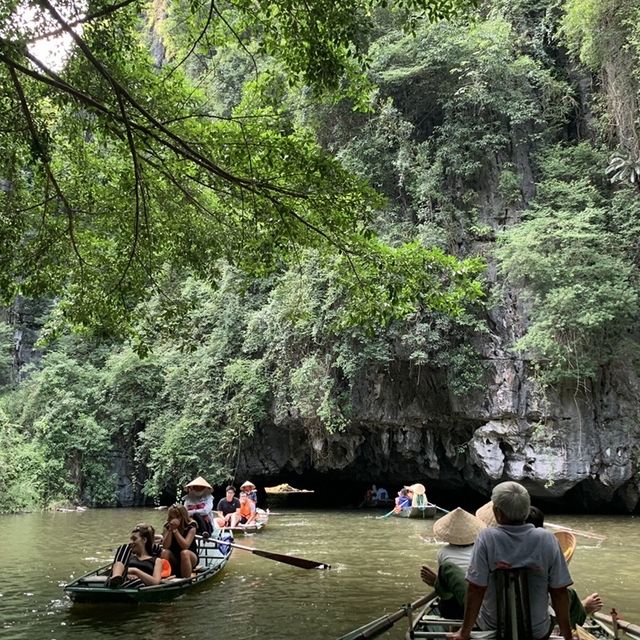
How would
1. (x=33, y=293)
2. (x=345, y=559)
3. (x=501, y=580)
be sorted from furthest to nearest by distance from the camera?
(x=345, y=559), (x=33, y=293), (x=501, y=580)

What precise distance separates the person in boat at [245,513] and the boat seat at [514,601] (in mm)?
10252

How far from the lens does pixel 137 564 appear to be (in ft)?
21.2

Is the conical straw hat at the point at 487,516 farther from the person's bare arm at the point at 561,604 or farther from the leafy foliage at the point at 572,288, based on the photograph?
the leafy foliage at the point at 572,288

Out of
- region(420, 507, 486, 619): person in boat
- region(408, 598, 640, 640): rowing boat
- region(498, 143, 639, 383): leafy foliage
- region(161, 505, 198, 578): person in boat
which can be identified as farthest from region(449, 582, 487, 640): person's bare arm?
region(498, 143, 639, 383): leafy foliage

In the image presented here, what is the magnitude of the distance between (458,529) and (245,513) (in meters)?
9.75

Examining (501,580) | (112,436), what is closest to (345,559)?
(501,580)

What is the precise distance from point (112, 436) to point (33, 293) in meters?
15.8

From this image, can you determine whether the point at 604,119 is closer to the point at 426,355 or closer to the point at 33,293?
the point at 426,355

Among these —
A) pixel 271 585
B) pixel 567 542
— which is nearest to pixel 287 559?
pixel 271 585

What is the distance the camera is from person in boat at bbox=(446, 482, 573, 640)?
2695mm

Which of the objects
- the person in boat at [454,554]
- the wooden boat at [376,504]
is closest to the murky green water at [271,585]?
the person in boat at [454,554]

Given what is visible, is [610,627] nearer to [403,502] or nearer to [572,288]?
[572,288]

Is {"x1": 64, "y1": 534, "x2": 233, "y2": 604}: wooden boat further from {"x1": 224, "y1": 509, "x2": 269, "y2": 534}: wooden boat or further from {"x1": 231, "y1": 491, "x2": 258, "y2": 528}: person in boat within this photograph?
{"x1": 231, "y1": 491, "x2": 258, "y2": 528}: person in boat

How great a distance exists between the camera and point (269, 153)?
220 inches
